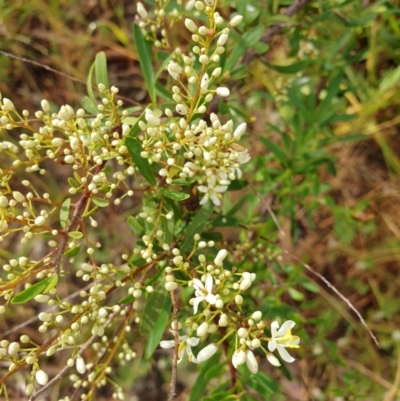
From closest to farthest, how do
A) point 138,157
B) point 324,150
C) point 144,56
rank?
point 138,157
point 144,56
point 324,150

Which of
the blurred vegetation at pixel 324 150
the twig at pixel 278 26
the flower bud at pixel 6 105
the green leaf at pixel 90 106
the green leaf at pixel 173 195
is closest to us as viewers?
the flower bud at pixel 6 105

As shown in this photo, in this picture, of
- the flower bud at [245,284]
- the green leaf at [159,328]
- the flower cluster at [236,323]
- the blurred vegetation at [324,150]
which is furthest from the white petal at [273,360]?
the blurred vegetation at [324,150]

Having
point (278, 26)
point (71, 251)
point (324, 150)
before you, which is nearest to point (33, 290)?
point (71, 251)

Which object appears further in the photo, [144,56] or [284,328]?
[144,56]

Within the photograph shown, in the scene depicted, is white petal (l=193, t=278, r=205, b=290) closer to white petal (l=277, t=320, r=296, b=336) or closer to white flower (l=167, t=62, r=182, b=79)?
white petal (l=277, t=320, r=296, b=336)

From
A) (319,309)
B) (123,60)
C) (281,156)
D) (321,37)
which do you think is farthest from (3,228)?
(123,60)

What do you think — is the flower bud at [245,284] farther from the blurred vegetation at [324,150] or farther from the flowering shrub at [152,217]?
the blurred vegetation at [324,150]

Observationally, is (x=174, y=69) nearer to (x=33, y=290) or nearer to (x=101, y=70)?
(x=101, y=70)
